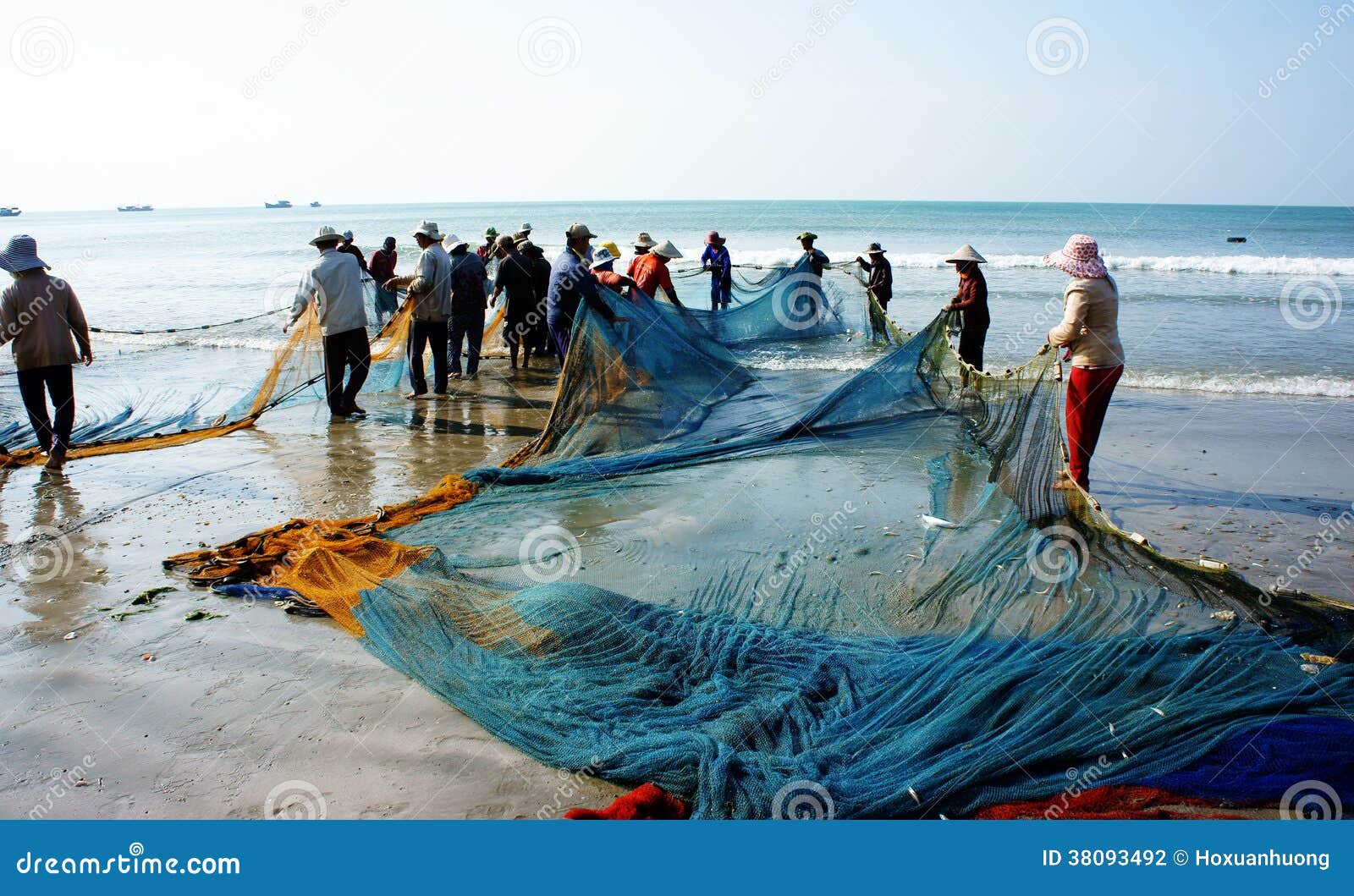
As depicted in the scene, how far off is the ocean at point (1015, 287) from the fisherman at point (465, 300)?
8.53 ft

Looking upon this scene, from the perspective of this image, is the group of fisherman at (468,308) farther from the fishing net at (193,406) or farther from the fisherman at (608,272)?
the fishing net at (193,406)

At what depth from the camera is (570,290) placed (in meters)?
7.78

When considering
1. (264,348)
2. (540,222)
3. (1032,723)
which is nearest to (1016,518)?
(1032,723)

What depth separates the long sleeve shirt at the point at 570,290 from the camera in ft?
Answer: 22.5

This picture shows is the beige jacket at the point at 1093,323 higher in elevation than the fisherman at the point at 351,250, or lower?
lower

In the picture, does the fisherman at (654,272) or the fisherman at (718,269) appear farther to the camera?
the fisherman at (718,269)

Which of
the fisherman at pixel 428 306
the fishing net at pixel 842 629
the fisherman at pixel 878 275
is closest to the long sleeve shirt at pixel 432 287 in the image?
the fisherman at pixel 428 306

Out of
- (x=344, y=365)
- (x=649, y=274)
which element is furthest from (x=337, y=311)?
(x=649, y=274)

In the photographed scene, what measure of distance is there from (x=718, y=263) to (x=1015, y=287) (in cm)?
1270

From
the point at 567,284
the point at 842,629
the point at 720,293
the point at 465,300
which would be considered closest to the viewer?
the point at 842,629

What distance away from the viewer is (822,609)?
3928 millimetres

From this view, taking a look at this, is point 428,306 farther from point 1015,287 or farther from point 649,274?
point 1015,287

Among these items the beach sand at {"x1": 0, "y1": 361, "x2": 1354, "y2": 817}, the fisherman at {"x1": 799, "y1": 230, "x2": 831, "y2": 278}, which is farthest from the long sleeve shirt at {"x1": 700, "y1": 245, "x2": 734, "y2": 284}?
the beach sand at {"x1": 0, "y1": 361, "x2": 1354, "y2": 817}

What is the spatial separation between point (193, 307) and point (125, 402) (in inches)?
546
